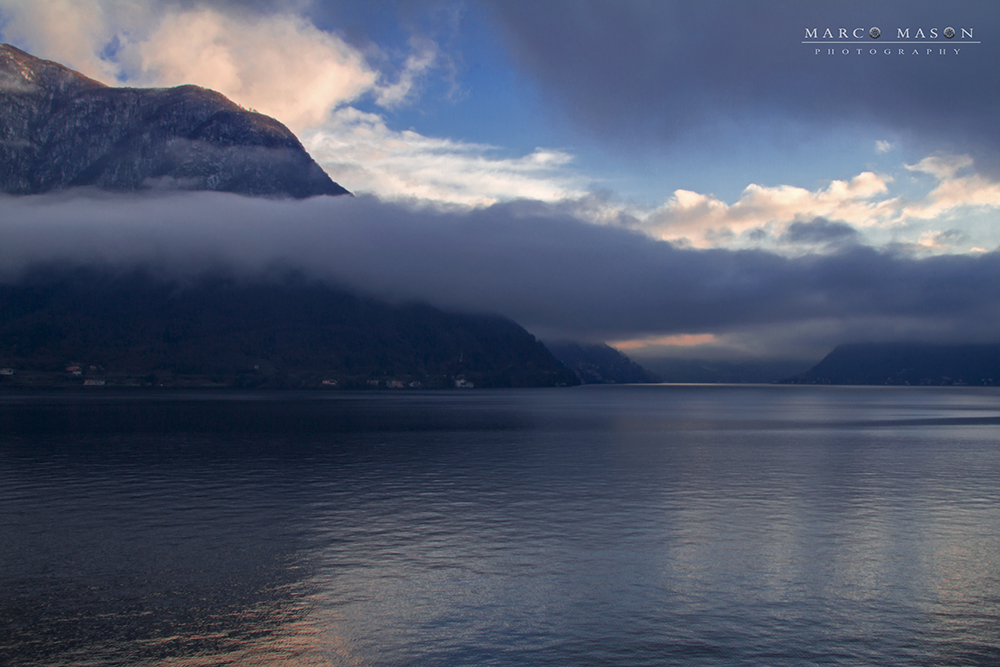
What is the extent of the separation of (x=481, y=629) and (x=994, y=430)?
562ft

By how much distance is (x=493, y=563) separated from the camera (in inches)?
1455

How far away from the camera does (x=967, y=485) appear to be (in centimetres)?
6838

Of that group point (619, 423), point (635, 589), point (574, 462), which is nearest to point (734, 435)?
point (619, 423)

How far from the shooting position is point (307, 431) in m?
129

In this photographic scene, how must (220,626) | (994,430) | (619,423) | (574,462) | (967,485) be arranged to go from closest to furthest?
(220,626) < (967,485) < (574,462) < (994,430) < (619,423)

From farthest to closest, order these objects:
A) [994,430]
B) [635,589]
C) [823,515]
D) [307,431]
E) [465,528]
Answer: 1. [994,430]
2. [307,431]
3. [823,515]
4. [465,528]
5. [635,589]

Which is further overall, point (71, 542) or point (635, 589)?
point (71, 542)

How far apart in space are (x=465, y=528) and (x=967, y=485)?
5664 centimetres

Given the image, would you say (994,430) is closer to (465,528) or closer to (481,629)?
(465,528)

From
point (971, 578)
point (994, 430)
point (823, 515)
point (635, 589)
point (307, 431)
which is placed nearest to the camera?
point (635, 589)

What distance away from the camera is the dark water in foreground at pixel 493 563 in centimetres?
2572

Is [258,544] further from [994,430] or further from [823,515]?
[994,430]

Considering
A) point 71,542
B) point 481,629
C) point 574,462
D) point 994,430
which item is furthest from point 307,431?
point 994,430

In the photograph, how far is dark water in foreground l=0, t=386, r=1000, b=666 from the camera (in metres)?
25.7
